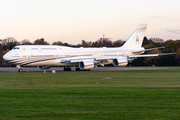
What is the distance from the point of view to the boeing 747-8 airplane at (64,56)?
41375mm

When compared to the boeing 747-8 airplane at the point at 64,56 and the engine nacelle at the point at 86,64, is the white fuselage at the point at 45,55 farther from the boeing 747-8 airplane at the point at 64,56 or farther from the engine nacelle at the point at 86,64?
the engine nacelle at the point at 86,64

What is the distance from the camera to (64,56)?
4522 centimetres

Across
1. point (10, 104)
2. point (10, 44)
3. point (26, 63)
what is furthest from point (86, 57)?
point (10, 44)

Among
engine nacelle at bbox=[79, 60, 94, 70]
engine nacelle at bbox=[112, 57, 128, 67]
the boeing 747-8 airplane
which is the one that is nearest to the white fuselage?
the boeing 747-8 airplane

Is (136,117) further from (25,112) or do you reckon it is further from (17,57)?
(17,57)

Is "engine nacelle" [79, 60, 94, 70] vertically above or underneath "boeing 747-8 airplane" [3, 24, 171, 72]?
underneath

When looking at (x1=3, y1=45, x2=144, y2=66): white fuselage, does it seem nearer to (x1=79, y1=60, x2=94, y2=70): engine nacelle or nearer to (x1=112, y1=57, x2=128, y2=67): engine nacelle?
(x1=79, y1=60, x2=94, y2=70): engine nacelle

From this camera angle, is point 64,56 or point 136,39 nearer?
point 64,56

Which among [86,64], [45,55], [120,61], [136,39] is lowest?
[86,64]

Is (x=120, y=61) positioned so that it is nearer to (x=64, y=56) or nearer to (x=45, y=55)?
(x=64, y=56)

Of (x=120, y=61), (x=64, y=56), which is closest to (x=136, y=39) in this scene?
(x=120, y=61)

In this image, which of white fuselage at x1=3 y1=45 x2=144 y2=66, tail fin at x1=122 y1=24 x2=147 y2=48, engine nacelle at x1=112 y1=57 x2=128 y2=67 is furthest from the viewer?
tail fin at x1=122 y1=24 x2=147 y2=48

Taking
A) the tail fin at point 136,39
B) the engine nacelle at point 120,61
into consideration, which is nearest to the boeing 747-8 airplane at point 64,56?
the engine nacelle at point 120,61

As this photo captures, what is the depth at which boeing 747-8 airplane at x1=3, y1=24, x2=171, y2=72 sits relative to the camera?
136ft
